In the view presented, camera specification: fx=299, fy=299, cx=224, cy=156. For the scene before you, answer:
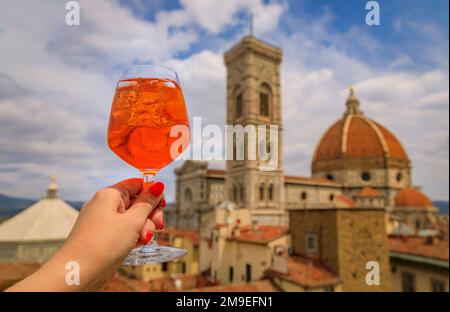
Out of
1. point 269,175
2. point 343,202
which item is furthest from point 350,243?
point 343,202

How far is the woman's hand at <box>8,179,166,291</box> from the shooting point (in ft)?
2.84

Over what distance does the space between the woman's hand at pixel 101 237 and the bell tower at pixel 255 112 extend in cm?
3095

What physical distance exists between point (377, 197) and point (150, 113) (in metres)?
44.5

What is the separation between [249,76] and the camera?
36.4 metres

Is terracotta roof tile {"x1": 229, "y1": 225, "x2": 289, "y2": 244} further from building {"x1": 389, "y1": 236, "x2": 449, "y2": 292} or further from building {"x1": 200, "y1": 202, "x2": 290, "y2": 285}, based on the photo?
building {"x1": 389, "y1": 236, "x2": 449, "y2": 292}

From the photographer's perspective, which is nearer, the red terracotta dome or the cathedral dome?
the red terracotta dome

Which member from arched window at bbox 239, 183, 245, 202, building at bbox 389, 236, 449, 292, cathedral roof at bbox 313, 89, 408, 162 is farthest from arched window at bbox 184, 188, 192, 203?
building at bbox 389, 236, 449, 292

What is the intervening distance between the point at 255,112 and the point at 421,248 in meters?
23.5

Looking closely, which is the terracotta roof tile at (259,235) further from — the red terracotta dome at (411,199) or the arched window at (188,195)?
the red terracotta dome at (411,199)

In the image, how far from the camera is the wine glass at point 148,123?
146 cm

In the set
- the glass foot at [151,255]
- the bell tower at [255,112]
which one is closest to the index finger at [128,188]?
the glass foot at [151,255]

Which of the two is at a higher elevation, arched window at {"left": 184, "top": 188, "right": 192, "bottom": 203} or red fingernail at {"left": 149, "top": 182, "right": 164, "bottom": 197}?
red fingernail at {"left": 149, "top": 182, "right": 164, "bottom": 197}

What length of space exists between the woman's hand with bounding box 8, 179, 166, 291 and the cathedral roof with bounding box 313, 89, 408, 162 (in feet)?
163

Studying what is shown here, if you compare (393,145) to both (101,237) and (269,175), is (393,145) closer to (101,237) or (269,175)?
(269,175)
